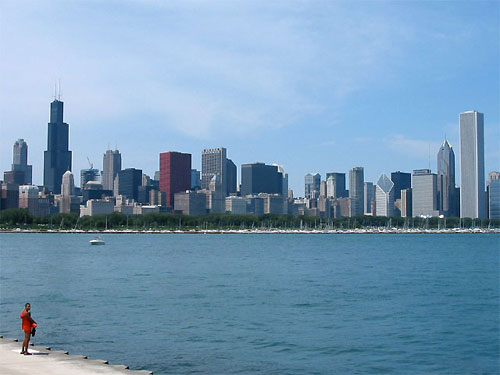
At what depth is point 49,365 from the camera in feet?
70.8

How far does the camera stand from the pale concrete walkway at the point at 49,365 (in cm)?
2066

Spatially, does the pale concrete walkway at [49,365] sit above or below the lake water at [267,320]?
above

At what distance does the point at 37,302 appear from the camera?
46250mm

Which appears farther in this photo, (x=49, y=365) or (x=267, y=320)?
(x=267, y=320)

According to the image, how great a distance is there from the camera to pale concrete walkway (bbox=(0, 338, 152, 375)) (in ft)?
67.8

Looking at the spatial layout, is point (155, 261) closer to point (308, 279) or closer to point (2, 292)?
point (308, 279)

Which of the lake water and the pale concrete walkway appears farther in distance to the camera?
the lake water

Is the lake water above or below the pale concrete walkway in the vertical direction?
below

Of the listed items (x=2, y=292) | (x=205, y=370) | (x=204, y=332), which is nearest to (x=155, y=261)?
(x=2, y=292)

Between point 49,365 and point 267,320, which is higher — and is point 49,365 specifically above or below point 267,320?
above

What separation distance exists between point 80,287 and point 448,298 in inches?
1182

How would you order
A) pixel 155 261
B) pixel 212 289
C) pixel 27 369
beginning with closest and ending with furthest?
pixel 27 369 → pixel 212 289 → pixel 155 261

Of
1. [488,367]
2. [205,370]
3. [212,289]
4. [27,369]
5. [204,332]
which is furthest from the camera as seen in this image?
[212,289]

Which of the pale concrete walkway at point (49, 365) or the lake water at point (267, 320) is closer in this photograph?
the pale concrete walkway at point (49, 365)
